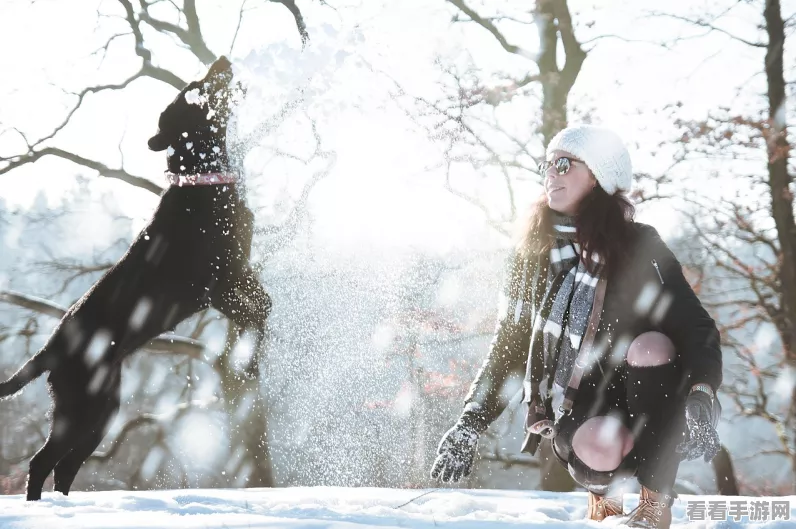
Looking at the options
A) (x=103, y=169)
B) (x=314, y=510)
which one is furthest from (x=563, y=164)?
(x=103, y=169)

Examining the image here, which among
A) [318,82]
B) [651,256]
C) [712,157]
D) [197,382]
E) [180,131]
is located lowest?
[197,382]

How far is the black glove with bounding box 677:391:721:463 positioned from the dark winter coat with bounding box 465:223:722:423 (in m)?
0.06

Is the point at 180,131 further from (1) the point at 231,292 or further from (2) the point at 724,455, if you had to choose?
(2) the point at 724,455

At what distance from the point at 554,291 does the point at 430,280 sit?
5685mm

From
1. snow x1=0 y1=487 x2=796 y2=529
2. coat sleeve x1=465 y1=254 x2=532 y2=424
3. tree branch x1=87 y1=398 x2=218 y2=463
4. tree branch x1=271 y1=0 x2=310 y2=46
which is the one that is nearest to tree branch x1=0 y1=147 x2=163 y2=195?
tree branch x1=87 y1=398 x2=218 y2=463

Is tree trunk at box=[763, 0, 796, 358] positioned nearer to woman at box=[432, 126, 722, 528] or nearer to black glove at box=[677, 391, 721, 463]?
woman at box=[432, 126, 722, 528]

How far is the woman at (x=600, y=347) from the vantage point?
6.41 ft

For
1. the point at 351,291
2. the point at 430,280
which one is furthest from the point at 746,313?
the point at 351,291

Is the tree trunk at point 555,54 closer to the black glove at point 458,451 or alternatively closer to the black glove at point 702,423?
the black glove at point 458,451

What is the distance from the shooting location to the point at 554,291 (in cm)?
229

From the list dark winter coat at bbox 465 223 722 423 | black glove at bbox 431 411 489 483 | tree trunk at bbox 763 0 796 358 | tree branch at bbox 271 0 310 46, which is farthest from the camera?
tree trunk at bbox 763 0 796 358

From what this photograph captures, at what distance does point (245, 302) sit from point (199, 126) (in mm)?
841

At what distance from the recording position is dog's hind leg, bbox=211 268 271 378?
2.97 meters

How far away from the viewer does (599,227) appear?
2154 millimetres
